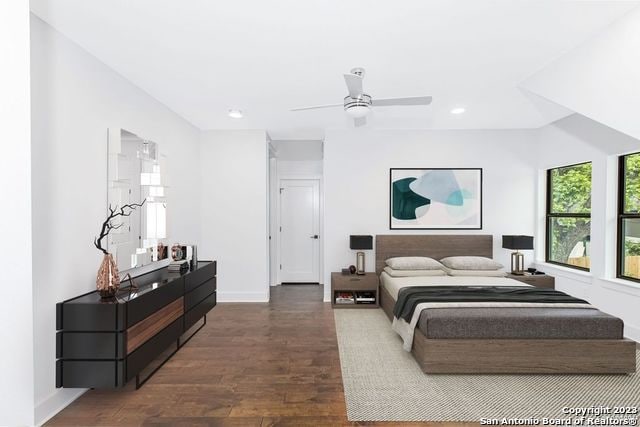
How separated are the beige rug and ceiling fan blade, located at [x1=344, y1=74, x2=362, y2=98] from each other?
2.30 meters

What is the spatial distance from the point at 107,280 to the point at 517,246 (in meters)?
4.76

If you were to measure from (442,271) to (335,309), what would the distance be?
1547 mm

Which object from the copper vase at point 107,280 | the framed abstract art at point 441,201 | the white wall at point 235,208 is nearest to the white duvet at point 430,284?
the framed abstract art at point 441,201

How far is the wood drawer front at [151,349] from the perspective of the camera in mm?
2336

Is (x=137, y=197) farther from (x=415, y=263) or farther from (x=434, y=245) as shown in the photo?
(x=434, y=245)

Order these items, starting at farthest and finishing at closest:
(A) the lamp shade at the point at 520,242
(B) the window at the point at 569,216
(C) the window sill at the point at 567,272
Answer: (A) the lamp shade at the point at 520,242
(B) the window at the point at 569,216
(C) the window sill at the point at 567,272

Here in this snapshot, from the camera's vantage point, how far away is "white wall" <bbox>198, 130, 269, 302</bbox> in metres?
4.96

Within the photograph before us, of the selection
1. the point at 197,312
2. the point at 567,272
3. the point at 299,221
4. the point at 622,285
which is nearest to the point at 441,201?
the point at 567,272

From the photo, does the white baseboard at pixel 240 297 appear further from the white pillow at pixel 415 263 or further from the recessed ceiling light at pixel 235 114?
the recessed ceiling light at pixel 235 114

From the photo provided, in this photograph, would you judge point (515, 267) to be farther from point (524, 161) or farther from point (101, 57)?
point (101, 57)

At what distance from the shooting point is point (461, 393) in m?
2.46

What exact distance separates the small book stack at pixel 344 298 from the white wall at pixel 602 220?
9.31ft

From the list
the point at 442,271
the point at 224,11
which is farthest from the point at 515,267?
the point at 224,11

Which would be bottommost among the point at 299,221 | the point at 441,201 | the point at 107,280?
the point at 107,280
